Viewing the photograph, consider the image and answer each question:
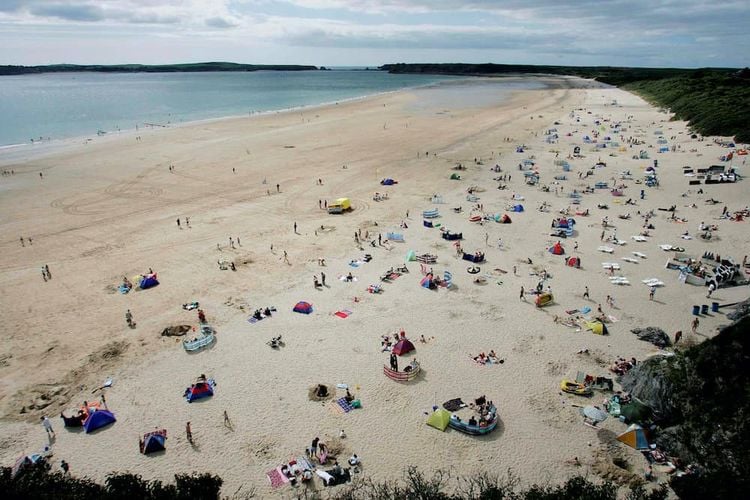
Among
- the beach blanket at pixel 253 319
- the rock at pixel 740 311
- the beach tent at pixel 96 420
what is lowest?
the beach tent at pixel 96 420

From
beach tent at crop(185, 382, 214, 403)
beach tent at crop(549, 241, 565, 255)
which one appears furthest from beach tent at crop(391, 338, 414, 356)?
beach tent at crop(549, 241, 565, 255)

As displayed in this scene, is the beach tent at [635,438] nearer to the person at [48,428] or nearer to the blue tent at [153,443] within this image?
the blue tent at [153,443]

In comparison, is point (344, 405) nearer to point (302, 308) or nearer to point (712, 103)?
point (302, 308)

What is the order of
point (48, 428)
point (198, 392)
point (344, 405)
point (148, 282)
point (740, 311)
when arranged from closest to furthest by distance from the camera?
point (48, 428)
point (344, 405)
point (198, 392)
point (740, 311)
point (148, 282)

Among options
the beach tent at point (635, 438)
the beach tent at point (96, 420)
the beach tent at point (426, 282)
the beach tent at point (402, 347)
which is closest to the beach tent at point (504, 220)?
the beach tent at point (426, 282)

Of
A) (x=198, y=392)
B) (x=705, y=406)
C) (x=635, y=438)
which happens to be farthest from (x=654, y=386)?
(x=198, y=392)

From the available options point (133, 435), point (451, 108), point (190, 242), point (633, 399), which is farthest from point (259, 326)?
point (451, 108)

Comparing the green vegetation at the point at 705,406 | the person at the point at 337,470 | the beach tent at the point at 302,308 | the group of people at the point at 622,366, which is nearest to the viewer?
the green vegetation at the point at 705,406
